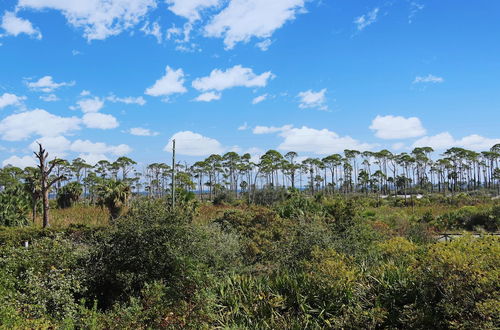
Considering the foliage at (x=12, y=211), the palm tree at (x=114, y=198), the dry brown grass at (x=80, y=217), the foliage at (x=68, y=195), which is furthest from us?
the foliage at (x=68, y=195)

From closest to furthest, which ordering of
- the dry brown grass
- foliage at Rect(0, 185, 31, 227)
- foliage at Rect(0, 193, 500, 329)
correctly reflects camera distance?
foliage at Rect(0, 193, 500, 329) → foliage at Rect(0, 185, 31, 227) → the dry brown grass

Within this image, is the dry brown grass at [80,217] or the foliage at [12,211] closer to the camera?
the foliage at [12,211]

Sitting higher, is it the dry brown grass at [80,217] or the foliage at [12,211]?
the foliage at [12,211]

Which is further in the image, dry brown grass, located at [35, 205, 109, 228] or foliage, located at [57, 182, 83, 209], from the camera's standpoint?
foliage, located at [57, 182, 83, 209]

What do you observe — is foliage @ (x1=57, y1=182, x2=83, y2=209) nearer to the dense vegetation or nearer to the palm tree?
the palm tree

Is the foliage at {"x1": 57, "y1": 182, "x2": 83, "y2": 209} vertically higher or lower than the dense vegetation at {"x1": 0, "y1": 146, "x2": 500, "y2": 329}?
higher

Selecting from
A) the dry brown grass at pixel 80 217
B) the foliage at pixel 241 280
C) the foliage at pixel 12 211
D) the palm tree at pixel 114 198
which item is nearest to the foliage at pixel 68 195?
the dry brown grass at pixel 80 217

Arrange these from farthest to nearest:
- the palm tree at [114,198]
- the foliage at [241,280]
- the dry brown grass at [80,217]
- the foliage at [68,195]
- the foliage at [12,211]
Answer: the foliage at [68,195], the palm tree at [114,198], the dry brown grass at [80,217], the foliage at [12,211], the foliage at [241,280]

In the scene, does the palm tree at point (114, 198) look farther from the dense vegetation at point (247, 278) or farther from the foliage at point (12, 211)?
the dense vegetation at point (247, 278)

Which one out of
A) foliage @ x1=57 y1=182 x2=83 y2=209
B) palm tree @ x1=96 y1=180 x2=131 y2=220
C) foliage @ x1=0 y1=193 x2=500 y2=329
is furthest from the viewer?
foliage @ x1=57 y1=182 x2=83 y2=209

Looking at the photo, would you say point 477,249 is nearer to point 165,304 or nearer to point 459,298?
point 459,298

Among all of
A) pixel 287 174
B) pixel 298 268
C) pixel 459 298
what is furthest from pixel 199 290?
pixel 287 174

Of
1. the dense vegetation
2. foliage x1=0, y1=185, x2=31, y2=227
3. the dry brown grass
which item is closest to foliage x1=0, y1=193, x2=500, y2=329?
the dense vegetation

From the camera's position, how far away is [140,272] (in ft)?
26.9
